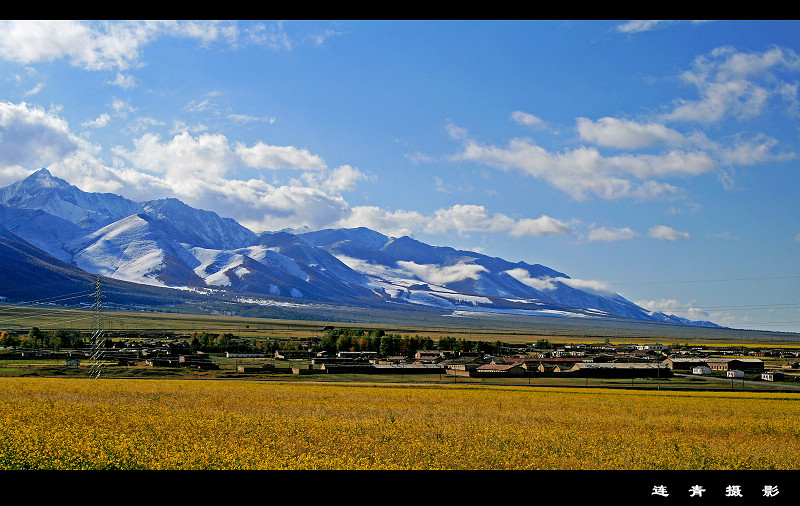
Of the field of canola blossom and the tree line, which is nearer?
the field of canola blossom

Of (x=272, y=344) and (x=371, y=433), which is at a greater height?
(x=371, y=433)

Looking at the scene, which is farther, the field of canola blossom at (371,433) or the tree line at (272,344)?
the tree line at (272,344)

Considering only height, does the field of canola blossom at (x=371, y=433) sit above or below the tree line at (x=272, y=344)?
above

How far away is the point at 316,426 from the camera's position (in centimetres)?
2344

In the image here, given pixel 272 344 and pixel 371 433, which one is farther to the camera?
pixel 272 344

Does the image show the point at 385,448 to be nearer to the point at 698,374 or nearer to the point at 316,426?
the point at 316,426

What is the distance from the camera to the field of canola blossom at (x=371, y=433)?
1647 cm

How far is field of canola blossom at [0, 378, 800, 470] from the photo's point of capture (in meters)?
16.5

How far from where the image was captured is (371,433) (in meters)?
22.1

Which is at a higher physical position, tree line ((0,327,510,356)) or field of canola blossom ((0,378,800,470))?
field of canola blossom ((0,378,800,470))

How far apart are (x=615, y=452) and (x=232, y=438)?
12.2 meters
